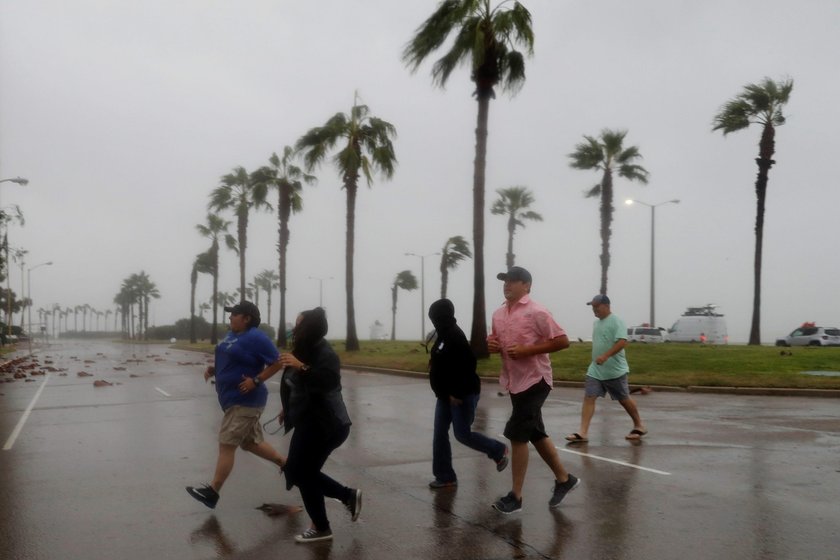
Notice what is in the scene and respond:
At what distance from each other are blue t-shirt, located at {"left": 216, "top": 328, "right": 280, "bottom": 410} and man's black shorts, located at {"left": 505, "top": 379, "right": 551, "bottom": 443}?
2.00 m

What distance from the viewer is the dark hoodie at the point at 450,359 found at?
7.36 m

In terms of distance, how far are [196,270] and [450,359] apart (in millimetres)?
81201

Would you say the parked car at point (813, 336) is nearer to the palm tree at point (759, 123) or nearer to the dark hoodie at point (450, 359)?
the palm tree at point (759, 123)

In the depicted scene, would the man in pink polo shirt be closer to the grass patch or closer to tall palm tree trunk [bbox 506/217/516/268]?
the grass patch

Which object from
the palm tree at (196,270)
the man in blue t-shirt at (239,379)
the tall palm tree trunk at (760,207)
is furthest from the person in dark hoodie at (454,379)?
the palm tree at (196,270)

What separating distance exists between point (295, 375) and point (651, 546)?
8.96 feet

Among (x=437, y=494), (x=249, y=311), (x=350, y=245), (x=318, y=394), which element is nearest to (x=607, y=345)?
(x=437, y=494)

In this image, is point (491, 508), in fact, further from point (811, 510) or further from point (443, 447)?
point (811, 510)

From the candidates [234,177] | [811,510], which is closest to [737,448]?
[811,510]

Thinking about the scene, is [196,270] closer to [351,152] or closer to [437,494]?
[351,152]

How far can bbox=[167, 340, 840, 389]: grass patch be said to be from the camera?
18500mm

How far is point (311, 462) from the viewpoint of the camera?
589 centimetres

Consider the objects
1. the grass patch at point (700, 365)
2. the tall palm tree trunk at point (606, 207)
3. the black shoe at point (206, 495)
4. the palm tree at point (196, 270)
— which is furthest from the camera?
the palm tree at point (196, 270)

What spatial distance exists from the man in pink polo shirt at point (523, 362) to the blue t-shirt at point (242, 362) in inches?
75.7
